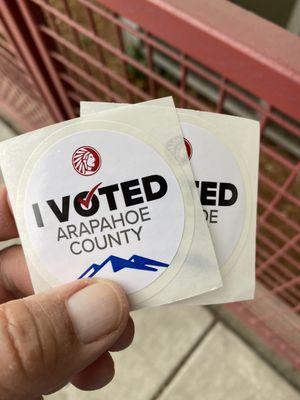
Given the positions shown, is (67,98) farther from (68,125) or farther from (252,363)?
(252,363)

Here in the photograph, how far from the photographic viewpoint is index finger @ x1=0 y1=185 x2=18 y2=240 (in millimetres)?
689

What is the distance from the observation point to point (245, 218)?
23.4 inches

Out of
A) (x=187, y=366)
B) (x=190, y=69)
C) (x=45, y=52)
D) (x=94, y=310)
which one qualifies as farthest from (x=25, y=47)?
(x=187, y=366)

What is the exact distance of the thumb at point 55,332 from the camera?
1.66 feet

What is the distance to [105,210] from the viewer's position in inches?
22.3

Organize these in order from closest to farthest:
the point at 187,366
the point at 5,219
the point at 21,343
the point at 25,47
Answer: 1. the point at 21,343
2. the point at 5,219
3. the point at 25,47
4. the point at 187,366

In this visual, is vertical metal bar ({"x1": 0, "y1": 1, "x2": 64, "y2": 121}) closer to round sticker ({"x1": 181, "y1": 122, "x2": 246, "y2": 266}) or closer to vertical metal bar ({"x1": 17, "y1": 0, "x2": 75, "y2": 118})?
vertical metal bar ({"x1": 17, "y1": 0, "x2": 75, "y2": 118})

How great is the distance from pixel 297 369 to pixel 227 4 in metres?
0.98

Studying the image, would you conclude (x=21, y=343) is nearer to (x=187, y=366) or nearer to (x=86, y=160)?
(x=86, y=160)

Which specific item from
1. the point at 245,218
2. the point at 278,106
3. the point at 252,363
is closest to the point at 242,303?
the point at 252,363

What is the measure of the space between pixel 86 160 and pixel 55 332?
0.22 meters

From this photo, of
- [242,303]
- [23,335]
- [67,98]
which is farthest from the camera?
[242,303]

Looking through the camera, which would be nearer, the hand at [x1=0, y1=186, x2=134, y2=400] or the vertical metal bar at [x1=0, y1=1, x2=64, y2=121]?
the hand at [x1=0, y1=186, x2=134, y2=400]

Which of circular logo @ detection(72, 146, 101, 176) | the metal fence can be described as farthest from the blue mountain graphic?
the metal fence
